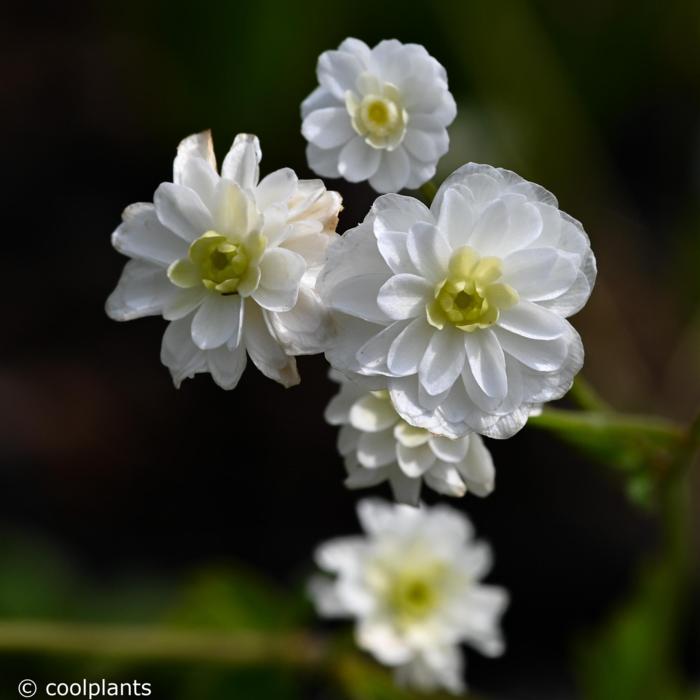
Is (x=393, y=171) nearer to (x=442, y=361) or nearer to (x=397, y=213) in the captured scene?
(x=397, y=213)

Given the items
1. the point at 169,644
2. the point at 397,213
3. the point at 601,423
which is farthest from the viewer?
the point at 169,644

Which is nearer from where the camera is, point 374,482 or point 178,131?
point 374,482

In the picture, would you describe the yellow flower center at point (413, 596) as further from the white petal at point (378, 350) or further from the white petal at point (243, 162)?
the white petal at point (243, 162)

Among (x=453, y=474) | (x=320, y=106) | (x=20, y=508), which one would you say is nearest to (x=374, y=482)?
(x=453, y=474)

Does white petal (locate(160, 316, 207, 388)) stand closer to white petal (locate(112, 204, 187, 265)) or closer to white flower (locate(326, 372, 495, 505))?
white petal (locate(112, 204, 187, 265))

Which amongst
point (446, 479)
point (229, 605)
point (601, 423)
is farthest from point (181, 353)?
point (229, 605)

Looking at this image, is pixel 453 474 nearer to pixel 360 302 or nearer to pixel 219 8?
pixel 360 302
